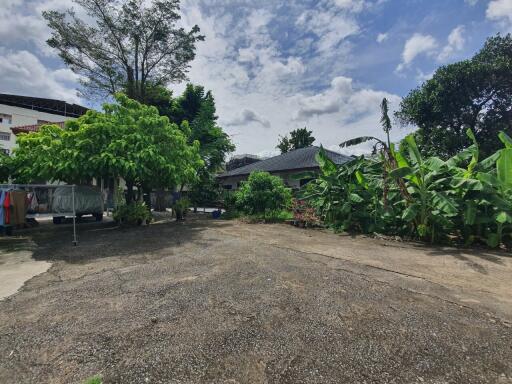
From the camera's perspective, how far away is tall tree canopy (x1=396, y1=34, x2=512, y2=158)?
18750 millimetres

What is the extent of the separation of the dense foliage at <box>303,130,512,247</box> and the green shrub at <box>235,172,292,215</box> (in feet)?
11.5

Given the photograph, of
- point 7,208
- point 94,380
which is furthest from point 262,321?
point 7,208

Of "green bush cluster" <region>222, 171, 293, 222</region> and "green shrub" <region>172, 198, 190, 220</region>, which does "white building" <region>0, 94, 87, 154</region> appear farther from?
"green bush cluster" <region>222, 171, 293, 222</region>

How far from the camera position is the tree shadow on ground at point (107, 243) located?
6.46 metres

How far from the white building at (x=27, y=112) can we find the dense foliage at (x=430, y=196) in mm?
38759

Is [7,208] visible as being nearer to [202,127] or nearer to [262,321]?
[262,321]

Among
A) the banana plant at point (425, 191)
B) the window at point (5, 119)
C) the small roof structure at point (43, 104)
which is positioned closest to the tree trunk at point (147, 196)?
the banana plant at point (425, 191)

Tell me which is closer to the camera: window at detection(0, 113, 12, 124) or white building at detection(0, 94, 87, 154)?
white building at detection(0, 94, 87, 154)

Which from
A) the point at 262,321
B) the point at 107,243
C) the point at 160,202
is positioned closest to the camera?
the point at 262,321

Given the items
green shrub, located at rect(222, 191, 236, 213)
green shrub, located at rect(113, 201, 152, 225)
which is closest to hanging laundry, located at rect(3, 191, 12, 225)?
green shrub, located at rect(113, 201, 152, 225)

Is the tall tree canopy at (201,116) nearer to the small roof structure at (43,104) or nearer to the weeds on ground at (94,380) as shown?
the weeds on ground at (94,380)

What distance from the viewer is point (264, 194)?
13031mm

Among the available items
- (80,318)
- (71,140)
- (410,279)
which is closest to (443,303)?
(410,279)

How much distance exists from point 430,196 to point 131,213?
11.3 metres
